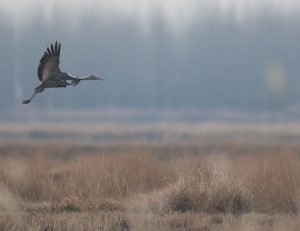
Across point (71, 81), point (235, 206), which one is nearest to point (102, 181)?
point (235, 206)

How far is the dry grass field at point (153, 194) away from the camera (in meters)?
11.3

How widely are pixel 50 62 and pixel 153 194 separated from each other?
2849 millimetres

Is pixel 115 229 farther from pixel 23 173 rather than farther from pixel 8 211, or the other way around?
pixel 23 173

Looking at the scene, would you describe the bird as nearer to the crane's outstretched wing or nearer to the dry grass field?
the crane's outstretched wing

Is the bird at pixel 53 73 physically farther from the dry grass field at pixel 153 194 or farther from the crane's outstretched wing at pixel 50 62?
the dry grass field at pixel 153 194

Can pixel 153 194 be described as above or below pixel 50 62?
below

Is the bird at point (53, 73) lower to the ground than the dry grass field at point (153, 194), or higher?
higher

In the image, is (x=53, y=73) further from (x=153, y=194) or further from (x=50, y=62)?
(x=153, y=194)

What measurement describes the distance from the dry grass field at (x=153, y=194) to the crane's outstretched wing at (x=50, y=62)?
1.59 metres

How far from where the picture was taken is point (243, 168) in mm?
14883

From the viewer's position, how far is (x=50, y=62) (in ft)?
35.6

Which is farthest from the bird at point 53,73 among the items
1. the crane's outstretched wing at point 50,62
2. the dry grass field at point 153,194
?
the dry grass field at point 153,194

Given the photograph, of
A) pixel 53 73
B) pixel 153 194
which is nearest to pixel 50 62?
pixel 53 73

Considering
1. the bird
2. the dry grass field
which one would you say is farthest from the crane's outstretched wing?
the dry grass field
